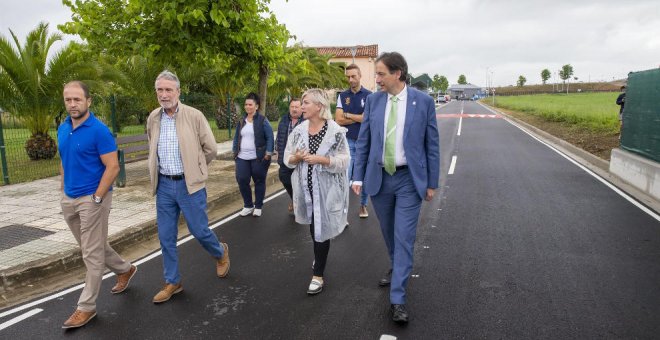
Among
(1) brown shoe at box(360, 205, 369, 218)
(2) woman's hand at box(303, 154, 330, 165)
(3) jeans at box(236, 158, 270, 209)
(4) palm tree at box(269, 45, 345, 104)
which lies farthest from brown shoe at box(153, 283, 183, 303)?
(4) palm tree at box(269, 45, 345, 104)

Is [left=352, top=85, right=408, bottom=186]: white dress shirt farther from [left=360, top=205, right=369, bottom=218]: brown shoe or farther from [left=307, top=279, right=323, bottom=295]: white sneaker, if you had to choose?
[left=360, top=205, right=369, bottom=218]: brown shoe

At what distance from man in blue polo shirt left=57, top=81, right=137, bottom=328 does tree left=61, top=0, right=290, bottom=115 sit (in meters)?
4.28

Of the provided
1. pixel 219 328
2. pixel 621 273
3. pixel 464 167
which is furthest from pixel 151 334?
pixel 464 167

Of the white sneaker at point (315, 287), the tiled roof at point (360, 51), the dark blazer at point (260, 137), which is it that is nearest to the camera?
the white sneaker at point (315, 287)

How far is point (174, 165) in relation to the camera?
13.1ft

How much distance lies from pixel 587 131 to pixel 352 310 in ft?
60.8

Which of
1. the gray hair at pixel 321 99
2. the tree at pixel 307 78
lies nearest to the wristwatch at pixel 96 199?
the gray hair at pixel 321 99

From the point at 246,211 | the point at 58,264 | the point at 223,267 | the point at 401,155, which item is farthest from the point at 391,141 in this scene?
the point at 246,211

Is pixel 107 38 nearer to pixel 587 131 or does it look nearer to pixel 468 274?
pixel 468 274

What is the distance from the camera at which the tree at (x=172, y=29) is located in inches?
306

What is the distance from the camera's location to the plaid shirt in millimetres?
3992

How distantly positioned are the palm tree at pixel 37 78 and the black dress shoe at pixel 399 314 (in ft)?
33.2

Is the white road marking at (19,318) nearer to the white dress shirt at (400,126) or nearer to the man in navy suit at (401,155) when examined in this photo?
the man in navy suit at (401,155)

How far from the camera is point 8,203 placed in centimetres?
763
